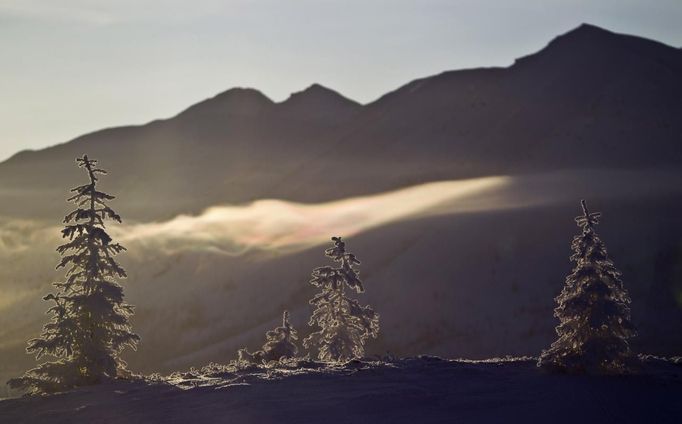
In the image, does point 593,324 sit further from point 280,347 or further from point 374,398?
point 280,347

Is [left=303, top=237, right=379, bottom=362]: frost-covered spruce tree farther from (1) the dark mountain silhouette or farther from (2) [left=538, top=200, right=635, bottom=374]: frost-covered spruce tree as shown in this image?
(1) the dark mountain silhouette

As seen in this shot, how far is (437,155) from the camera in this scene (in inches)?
6329

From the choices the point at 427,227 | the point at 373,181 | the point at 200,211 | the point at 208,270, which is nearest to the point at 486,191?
the point at 427,227

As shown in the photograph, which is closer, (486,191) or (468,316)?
(468,316)

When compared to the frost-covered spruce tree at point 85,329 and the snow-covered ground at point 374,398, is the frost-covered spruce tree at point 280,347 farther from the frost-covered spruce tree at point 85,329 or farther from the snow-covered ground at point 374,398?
the snow-covered ground at point 374,398

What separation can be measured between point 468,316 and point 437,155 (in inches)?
3865

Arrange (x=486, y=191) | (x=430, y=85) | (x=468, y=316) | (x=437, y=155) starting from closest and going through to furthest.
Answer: (x=468, y=316)
(x=486, y=191)
(x=437, y=155)
(x=430, y=85)

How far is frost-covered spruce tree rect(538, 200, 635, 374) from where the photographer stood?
25703 mm

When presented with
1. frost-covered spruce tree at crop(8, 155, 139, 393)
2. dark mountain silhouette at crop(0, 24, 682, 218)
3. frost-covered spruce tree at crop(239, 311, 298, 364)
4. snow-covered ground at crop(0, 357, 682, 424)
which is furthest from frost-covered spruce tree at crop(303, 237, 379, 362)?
dark mountain silhouette at crop(0, 24, 682, 218)

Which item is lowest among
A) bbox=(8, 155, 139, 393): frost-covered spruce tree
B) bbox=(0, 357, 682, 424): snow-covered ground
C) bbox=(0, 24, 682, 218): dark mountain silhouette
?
bbox=(0, 357, 682, 424): snow-covered ground

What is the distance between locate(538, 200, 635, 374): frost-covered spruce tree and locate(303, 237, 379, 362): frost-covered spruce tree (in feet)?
45.8

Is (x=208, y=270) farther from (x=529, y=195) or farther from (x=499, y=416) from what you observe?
(x=499, y=416)

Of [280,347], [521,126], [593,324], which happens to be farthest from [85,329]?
[521,126]

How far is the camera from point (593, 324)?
25688 millimetres
